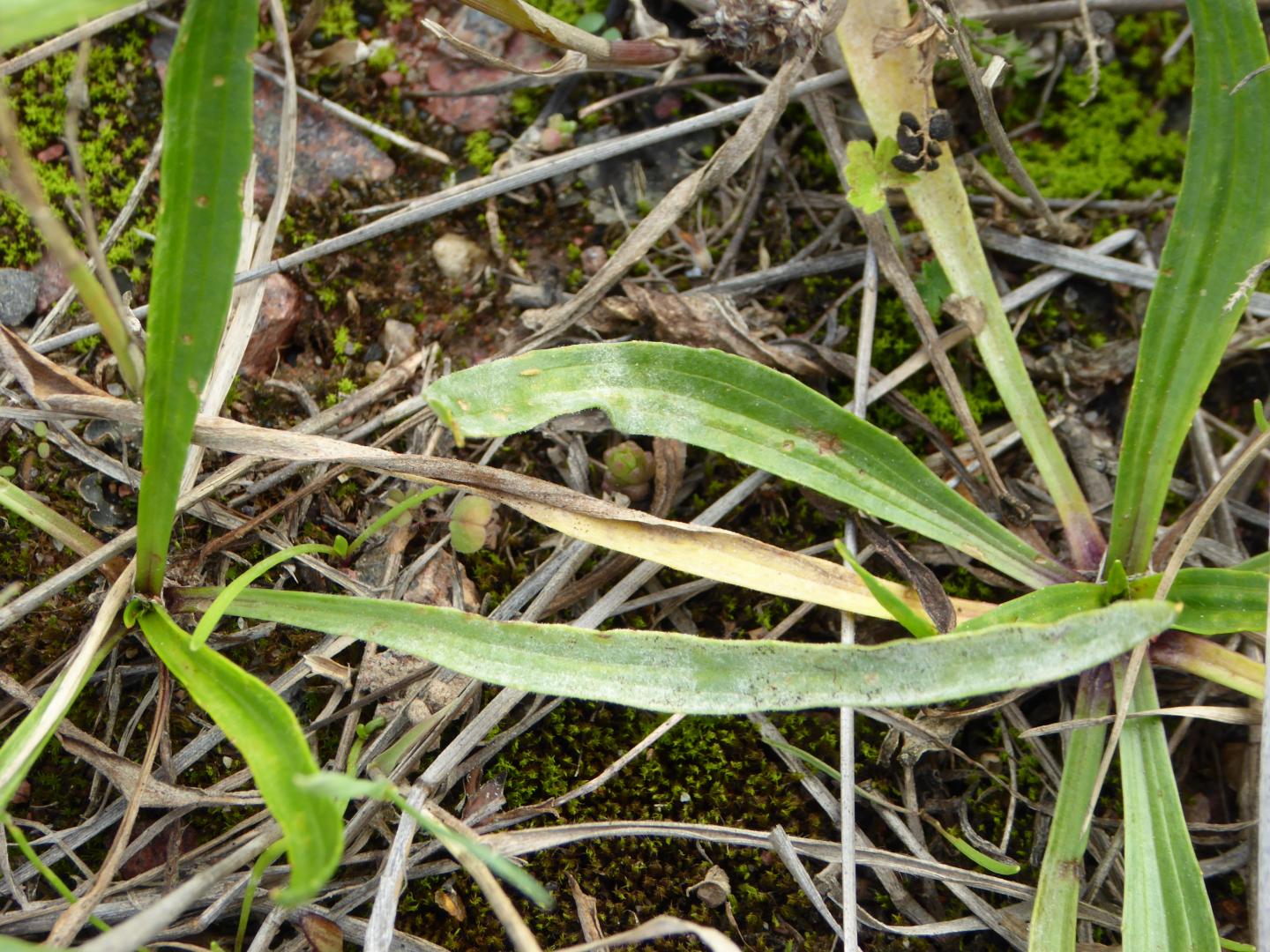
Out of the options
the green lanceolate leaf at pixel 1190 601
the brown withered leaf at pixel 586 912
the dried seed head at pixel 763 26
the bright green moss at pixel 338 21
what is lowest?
the brown withered leaf at pixel 586 912

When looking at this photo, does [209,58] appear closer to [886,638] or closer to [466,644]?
[466,644]

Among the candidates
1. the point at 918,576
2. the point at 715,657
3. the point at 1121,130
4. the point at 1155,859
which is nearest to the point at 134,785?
the point at 715,657

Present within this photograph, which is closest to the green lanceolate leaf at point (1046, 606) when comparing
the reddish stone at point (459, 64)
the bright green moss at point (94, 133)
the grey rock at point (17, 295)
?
the reddish stone at point (459, 64)

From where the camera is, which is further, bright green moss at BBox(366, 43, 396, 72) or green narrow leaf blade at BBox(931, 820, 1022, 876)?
bright green moss at BBox(366, 43, 396, 72)

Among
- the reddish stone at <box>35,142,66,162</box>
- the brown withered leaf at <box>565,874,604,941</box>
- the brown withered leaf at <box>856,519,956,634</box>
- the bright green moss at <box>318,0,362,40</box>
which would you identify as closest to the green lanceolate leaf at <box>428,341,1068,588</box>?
the brown withered leaf at <box>856,519,956,634</box>

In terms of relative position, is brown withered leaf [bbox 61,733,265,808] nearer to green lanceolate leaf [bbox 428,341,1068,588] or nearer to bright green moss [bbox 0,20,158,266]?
green lanceolate leaf [bbox 428,341,1068,588]

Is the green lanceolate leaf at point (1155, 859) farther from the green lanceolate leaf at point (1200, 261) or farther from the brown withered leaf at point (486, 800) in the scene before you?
the brown withered leaf at point (486, 800)
